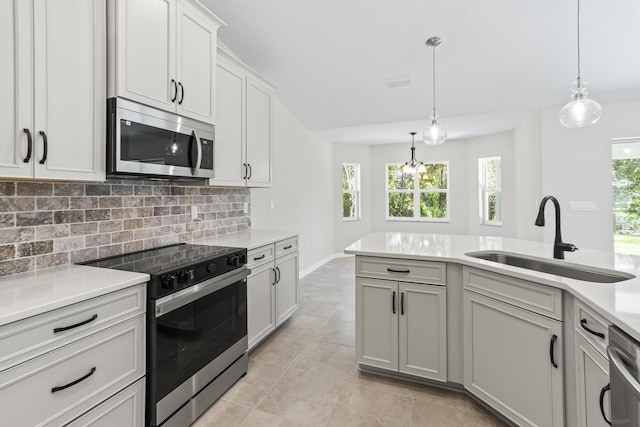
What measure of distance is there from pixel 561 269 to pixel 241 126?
8.72 feet

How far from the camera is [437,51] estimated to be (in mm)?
3115

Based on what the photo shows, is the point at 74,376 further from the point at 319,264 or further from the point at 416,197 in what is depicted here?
the point at 416,197

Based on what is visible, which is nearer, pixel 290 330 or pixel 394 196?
pixel 290 330

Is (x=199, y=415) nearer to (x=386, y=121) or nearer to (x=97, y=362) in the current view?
(x=97, y=362)

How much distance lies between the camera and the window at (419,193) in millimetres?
6734

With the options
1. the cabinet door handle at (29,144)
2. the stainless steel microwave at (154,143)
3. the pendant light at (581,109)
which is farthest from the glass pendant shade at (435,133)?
the cabinet door handle at (29,144)

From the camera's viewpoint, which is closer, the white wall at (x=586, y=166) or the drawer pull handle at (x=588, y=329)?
the drawer pull handle at (x=588, y=329)

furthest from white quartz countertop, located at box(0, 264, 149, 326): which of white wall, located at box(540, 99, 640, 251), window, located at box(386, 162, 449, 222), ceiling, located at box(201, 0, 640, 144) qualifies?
window, located at box(386, 162, 449, 222)

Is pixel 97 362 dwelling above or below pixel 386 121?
below

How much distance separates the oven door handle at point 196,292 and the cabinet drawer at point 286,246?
0.67 meters

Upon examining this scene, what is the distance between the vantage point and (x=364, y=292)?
224cm

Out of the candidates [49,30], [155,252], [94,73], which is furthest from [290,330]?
[49,30]

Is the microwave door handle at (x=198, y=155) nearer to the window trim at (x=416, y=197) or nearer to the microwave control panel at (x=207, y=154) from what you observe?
the microwave control panel at (x=207, y=154)

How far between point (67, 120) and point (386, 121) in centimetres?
410
